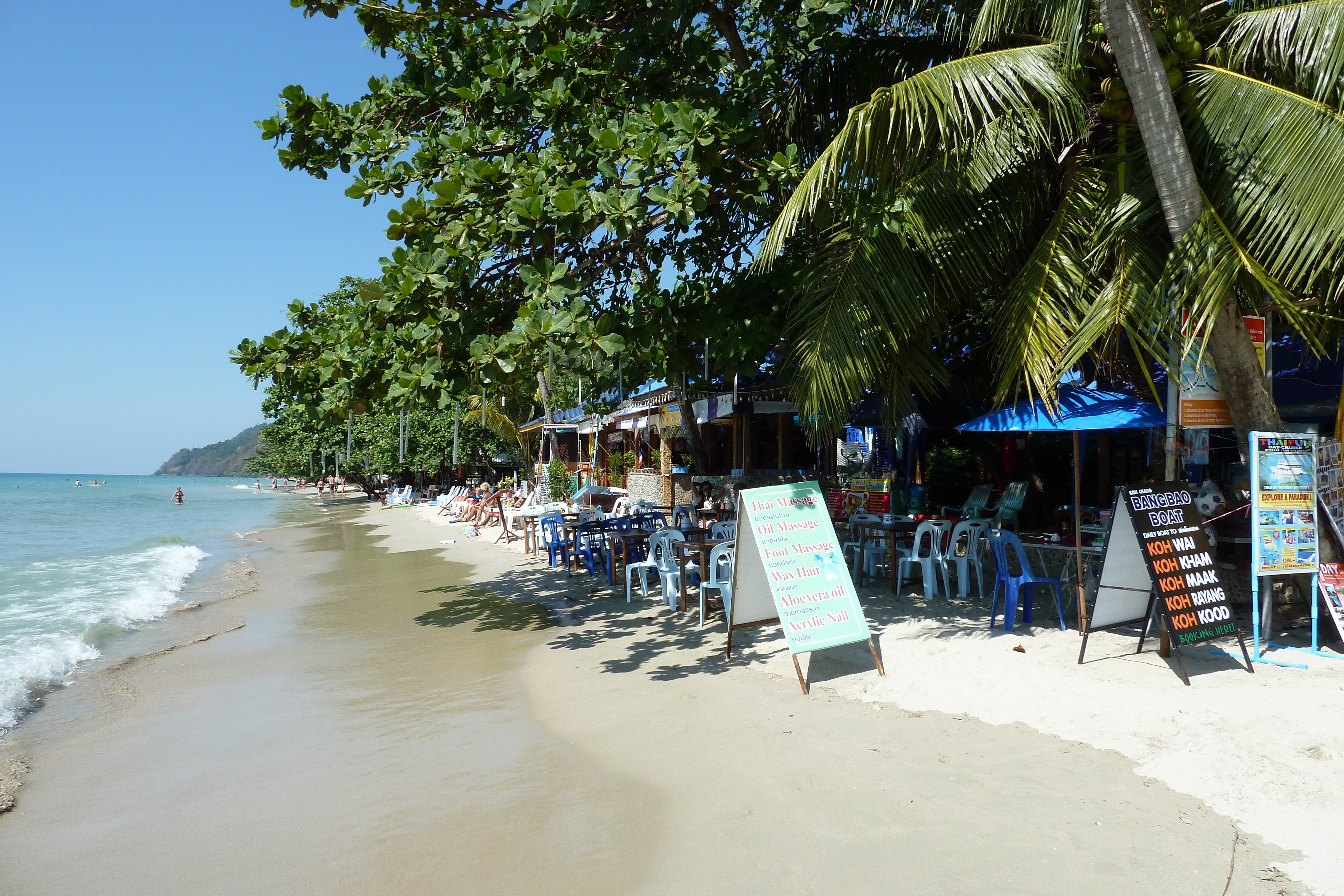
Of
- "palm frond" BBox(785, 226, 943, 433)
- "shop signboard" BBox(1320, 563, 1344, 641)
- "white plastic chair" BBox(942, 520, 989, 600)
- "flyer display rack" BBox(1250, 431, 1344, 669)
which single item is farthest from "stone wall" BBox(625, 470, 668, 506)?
"shop signboard" BBox(1320, 563, 1344, 641)

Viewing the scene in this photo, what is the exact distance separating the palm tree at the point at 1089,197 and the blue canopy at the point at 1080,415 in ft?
1.01

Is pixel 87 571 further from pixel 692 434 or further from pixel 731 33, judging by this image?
pixel 731 33

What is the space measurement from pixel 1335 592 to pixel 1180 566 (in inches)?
50.2

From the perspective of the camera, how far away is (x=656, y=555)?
889 centimetres

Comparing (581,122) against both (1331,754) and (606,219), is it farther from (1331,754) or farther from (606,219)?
(1331,754)

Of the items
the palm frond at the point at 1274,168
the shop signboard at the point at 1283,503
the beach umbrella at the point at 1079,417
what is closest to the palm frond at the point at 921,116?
the palm frond at the point at 1274,168

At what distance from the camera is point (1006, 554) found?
7234 millimetres

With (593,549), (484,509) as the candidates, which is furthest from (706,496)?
(484,509)

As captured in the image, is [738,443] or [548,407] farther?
[548,407]

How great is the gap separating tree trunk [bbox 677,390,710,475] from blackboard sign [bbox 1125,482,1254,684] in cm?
766

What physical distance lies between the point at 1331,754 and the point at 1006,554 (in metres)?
3.28

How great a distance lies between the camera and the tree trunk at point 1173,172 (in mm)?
5766

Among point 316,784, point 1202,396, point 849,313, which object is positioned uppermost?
point 849,313

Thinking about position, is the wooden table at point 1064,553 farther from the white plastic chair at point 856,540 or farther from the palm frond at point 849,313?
the palm frond at point 849,313
